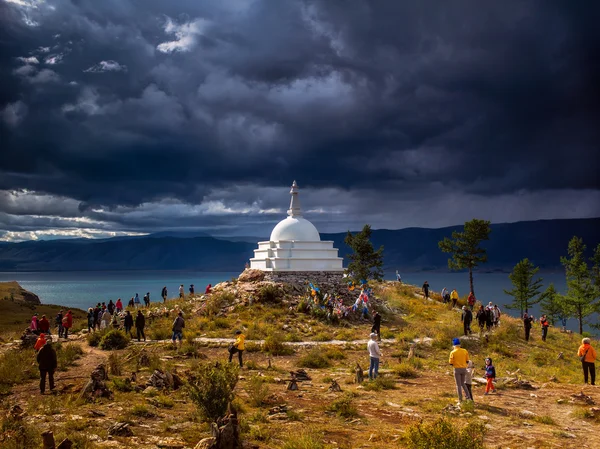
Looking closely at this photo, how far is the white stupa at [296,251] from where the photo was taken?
38.7 meters

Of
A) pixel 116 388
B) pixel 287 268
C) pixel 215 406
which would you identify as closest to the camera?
pixel 215 406

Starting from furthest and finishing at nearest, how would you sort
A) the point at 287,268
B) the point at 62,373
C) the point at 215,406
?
the point at 287,268 < the point at 62,373 < the point at 215,406

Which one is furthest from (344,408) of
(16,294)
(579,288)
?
(16,294)

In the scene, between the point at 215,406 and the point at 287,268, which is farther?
the point at 287,268

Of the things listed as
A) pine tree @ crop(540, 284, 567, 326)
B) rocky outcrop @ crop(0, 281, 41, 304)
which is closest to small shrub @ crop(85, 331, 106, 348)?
rocky outcrop @ crop(0, 281, 41, 304)

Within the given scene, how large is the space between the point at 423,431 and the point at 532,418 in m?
5.29

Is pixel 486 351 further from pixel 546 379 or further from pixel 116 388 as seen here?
pixel 116 388

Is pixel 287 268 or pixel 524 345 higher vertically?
pixel 287 268

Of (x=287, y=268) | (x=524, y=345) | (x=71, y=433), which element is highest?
(x=287, y=268)

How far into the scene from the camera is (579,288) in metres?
53.3

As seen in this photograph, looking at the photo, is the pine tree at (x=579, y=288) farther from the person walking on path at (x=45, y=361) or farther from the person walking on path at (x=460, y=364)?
the person walking on path at (x=45, y=361)

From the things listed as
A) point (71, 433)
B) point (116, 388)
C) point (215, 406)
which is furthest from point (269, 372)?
point (71, 433)

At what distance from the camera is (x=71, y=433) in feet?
32.6

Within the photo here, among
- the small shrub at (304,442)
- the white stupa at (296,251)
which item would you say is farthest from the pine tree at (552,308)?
the small shrub at (304,442)
